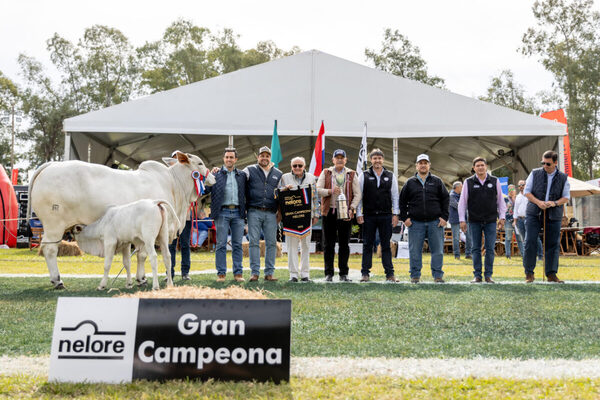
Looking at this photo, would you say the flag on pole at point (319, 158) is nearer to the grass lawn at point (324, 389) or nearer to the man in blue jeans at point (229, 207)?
the man in blue jeans at point (229, 207)

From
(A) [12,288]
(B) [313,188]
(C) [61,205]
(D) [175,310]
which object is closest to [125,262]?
(C) [61,205]

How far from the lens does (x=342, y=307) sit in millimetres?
5746

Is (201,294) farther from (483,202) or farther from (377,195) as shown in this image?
(483,202)

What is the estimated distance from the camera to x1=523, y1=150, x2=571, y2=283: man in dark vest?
27.0ft

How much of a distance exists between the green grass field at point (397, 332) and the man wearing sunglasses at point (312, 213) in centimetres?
68

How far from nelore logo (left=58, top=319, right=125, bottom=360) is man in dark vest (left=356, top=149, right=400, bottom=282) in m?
5.88

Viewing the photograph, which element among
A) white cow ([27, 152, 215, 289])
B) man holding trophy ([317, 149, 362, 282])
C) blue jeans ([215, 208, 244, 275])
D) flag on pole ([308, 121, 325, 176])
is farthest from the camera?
flag on pole ([308, 121, 325, 176])

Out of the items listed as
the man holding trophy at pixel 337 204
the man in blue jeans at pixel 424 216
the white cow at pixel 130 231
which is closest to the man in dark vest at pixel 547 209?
the man in blue jeans at pixel 424 216

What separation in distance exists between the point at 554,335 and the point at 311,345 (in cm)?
206

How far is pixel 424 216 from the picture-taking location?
8445 mm

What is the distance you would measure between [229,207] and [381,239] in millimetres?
2428

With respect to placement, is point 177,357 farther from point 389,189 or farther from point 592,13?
point 592,13

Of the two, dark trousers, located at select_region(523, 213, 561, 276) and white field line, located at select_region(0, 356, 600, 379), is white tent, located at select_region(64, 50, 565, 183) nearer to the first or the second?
dark trousers, located at select_region(523, 213, 561, 276)

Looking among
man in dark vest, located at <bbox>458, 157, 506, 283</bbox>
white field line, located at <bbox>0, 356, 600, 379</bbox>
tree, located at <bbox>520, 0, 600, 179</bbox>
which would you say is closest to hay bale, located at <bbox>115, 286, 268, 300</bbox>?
white field line, located at <bbox>0, 356, 600, 379</bbox>
